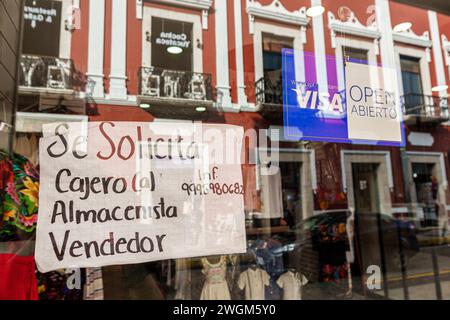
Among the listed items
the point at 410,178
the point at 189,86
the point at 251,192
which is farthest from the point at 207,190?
the point at 410,178

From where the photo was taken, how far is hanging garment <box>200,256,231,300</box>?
2330 mm

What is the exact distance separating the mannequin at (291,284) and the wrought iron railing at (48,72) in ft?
7.06

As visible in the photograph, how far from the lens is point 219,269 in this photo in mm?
2375

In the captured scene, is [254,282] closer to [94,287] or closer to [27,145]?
[94,287]

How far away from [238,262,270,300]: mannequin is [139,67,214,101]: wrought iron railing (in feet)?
4.62

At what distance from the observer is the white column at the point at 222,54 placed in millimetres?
2018

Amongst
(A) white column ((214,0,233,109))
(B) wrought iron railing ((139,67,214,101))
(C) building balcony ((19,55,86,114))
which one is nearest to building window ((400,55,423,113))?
(A) white column ((214,0,233,109))

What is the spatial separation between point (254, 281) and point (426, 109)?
8.36ft

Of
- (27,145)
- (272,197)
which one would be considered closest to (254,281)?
(272,197)

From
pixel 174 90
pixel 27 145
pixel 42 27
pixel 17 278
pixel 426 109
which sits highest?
pixel 42 27

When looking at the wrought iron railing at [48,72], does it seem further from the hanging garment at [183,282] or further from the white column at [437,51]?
the white column at [437,51]

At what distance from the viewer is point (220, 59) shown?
6.67 feet

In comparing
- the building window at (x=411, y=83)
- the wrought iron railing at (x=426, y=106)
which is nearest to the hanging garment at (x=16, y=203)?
the building window at (x=411, y=83)

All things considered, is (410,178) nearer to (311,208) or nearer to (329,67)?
(311,208)
